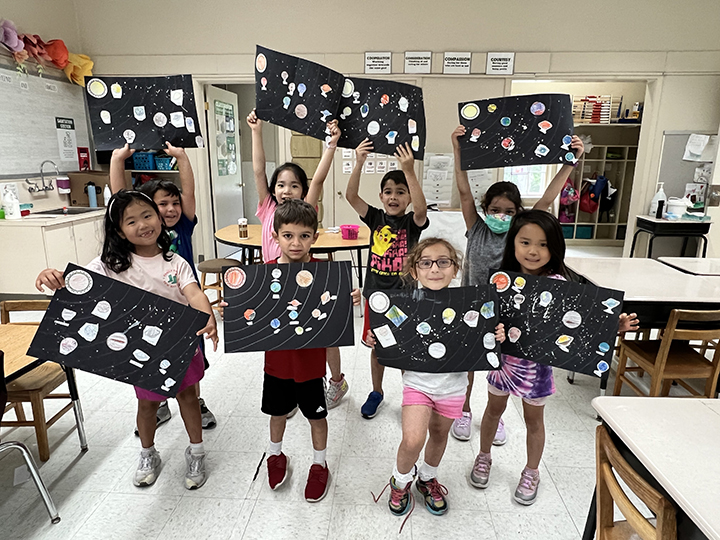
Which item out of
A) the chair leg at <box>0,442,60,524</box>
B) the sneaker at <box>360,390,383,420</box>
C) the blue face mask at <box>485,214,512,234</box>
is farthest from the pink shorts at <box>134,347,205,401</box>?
the blue face mask at <box>485,214,512,234</box>

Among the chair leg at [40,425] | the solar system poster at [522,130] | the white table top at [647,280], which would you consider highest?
the solar system poster at [522,130]

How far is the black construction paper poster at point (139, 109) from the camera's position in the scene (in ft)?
5.91

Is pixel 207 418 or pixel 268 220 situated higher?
pixel 268 220

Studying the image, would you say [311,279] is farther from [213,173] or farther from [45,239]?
[213,173]

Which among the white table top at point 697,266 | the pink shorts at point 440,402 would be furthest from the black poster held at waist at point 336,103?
the white table top at point 697,266

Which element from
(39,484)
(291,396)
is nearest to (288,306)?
(291,396)

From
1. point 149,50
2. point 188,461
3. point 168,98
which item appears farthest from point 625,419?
point 149,50

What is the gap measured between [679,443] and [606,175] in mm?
7100

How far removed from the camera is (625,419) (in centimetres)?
120

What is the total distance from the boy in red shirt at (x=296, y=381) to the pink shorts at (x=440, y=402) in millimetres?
387

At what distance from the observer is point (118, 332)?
59.2 inches

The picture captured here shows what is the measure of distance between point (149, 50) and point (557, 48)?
439cm

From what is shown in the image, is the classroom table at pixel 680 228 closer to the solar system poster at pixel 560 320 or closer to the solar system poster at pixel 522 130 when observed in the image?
the solar system poster at pixel 522 130

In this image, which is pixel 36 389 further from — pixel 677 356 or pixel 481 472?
pixel 677 356
